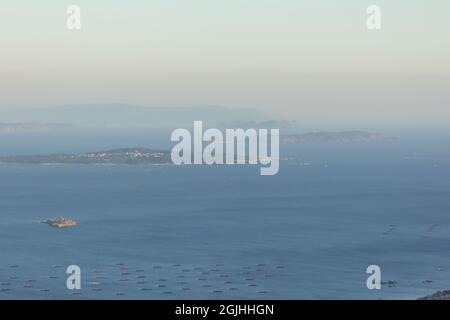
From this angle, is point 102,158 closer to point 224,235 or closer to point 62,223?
point 62,223

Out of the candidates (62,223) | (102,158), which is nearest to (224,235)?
(62,223)

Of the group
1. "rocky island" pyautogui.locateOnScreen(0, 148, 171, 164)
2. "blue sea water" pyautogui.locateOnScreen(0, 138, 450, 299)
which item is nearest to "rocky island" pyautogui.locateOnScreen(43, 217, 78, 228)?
"blue sea water" pyautogui.locateOnScreen(0, 138, 450, 299)

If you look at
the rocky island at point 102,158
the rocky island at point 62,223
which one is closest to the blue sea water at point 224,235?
the rocky island at point 62,223

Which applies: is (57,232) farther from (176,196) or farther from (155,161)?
(155,161)

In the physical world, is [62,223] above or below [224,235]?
above

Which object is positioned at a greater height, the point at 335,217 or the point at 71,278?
the point at 335,217

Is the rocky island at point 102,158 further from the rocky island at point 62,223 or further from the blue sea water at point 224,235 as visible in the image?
the rocky island at point 62,223
